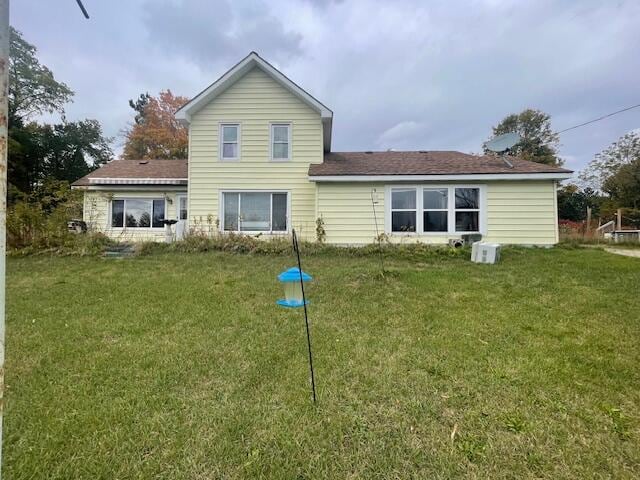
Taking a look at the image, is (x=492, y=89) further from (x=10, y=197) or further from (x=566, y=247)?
(x=10, y=197)

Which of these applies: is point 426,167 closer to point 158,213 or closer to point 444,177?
point 444,177

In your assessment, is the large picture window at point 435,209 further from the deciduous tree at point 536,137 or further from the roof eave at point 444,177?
the deciduous tree at point 536,137

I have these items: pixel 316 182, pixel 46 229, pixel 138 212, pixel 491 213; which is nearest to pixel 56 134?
pixel 138 212

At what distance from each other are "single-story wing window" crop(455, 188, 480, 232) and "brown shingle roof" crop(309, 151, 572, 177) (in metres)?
0.76

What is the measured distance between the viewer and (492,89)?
16688mm

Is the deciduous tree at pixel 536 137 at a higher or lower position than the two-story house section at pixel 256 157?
higher

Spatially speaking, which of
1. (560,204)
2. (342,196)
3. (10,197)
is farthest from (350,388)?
(560,204)

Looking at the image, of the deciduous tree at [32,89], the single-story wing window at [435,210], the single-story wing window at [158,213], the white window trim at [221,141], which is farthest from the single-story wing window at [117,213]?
the deciduous tree at [32,89]

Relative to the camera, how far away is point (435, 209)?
37.4ft

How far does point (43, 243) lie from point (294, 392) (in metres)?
11.0

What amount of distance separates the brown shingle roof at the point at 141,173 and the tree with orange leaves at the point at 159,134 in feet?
44.5

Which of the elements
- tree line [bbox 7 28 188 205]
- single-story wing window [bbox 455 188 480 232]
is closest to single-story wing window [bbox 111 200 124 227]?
tree line [bbox 7 28 188 205]

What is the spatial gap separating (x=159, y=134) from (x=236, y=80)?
1935cm

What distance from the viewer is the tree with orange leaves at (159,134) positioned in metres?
28.4
